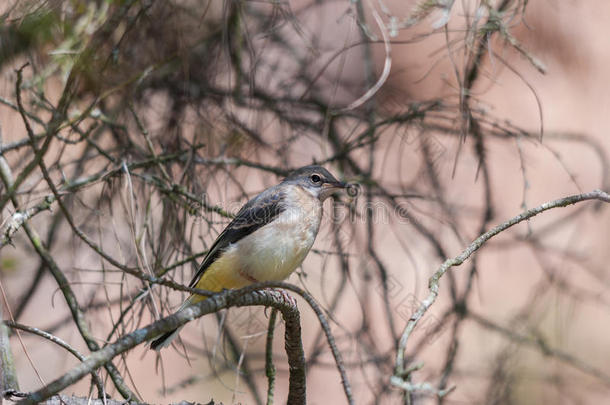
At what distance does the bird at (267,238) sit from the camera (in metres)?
3.69

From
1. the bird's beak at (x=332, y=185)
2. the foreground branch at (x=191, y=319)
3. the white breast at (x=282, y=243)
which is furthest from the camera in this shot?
the bird's beak at (x=332, y=185)

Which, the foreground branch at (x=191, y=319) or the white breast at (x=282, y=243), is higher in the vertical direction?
the white breast at (x=282, y=243)

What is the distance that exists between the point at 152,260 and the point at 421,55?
103 inches

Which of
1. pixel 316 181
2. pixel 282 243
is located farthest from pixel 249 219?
pixel 316 181

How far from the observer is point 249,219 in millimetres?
3850

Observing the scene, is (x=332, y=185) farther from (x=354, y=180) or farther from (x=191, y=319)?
A: (x=191, y=319)

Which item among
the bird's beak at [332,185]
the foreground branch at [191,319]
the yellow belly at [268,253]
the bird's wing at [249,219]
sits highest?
the bird's beak at [332,185]

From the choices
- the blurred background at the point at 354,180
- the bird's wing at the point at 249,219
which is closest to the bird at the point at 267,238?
the bird's wing at the point at 249,219

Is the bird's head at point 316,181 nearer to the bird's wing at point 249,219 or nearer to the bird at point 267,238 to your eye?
the bird at point 267,238

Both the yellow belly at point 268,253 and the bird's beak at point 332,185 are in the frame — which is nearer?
the yellow belly at point 268,253

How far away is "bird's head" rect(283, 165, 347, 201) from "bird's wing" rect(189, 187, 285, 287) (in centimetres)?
15

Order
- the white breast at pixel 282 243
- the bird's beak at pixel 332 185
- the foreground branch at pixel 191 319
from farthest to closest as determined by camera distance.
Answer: the bird's beak at pixel 332 185, the white breast at pixel 282 243, the foreground branch at pixel 191 319

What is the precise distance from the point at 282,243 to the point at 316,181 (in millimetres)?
540

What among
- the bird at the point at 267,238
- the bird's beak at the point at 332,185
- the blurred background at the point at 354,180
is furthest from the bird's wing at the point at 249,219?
the bird's beak at the point at 332,185
